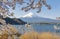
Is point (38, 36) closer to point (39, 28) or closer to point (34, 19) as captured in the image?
point (39, 28)

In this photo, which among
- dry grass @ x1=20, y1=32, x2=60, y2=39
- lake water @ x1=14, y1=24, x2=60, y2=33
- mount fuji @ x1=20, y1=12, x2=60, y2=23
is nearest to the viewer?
lake water @ x1=14, y1=24, x2=60, y2=33

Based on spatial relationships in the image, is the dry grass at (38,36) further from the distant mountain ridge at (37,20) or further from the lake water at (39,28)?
the distant mountain ridge at (37,20)

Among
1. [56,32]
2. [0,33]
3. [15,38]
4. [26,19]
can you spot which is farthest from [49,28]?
[0,33]

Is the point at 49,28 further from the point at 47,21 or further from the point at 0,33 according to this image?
the point at 0,33

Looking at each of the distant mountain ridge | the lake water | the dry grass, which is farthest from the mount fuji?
the dry grass

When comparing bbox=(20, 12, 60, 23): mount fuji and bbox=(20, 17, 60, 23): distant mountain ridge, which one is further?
bbox=(20, 17, 60, 23): distant mountain ridge

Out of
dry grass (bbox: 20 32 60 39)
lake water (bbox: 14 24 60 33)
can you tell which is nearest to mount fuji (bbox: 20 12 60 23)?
lake water (bbox: 14 24 60 33)

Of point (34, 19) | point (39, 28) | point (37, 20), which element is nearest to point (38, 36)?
point (39, 28)

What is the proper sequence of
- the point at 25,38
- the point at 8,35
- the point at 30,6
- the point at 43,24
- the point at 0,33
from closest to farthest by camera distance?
the point at 30,6 < the point at 0,33 < the point at 8,35 < the point at 25,38 < the point at 43,24

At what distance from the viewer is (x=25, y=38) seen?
3.68 metres

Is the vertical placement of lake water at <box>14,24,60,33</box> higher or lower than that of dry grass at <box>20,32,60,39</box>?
higher

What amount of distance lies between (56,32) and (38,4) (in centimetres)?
128

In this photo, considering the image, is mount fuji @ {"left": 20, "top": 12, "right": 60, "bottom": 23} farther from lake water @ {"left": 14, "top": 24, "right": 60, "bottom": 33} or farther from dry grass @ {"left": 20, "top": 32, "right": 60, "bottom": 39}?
dry grass @ {"left": 20, "top": 32, "right": 60, "bottom": 39}

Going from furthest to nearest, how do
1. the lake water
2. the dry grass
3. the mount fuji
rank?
1. the dry grass
2. the mount fuji
3. the lake water
